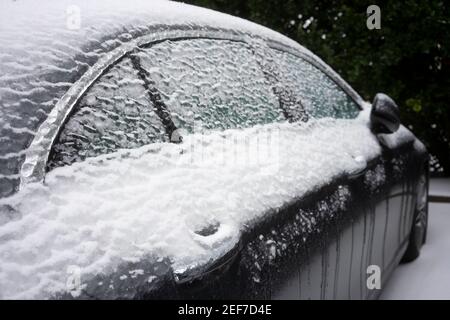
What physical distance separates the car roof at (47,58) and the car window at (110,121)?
27 millimetres

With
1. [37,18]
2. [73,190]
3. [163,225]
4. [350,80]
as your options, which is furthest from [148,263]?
[350,80]

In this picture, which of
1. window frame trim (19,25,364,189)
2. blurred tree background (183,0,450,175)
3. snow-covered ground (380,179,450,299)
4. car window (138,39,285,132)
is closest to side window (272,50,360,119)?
car window (138,39,285,132)

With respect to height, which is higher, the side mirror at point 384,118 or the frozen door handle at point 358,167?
the side mirror at point 384,118

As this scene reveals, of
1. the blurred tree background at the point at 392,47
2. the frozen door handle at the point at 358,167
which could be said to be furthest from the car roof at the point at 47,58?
the blurred tree background at the point at 392,47

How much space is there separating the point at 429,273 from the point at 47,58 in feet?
9.07

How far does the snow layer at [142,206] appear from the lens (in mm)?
791

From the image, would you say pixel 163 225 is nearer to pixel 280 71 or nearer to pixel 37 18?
pixel 37 18

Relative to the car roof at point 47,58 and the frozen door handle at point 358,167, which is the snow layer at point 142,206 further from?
the frozen door handle at point 358,167

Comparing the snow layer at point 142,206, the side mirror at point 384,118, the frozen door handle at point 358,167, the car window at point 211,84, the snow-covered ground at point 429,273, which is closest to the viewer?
the snow layer at point 142,206

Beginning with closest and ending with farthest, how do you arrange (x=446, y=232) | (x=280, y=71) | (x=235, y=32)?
(x=235, y=32) < (x=280, y=71) < (x=446, y=232)

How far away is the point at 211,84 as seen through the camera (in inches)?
57.4

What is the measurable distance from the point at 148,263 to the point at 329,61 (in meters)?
4.71

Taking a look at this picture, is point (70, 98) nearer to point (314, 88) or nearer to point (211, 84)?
point (211, 84)
